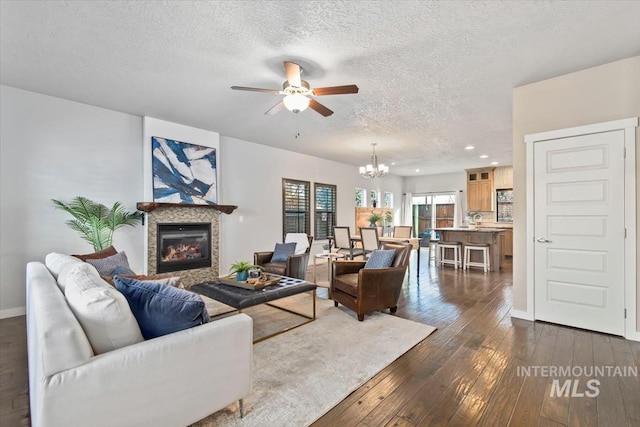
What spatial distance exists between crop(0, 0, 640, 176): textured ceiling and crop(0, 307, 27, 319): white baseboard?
2.82m

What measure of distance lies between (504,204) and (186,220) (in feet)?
29.6

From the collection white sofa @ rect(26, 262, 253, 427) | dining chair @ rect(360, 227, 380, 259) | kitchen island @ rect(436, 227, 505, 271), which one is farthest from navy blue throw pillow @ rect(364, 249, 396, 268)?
kitchen island @ rect(436, 227, 505, 271)

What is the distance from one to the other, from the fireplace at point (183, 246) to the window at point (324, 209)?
3.22m

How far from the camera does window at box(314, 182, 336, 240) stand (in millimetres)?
7996

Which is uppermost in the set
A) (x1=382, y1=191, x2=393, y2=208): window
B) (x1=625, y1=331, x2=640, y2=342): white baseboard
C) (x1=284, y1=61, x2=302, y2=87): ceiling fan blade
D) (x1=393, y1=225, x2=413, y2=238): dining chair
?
(x1=284, y1=61, x2=302, y2=87): ceiling fan blade

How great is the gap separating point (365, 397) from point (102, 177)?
463 cm

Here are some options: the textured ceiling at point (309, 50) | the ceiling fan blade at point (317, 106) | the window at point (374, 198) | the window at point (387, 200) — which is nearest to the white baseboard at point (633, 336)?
the textured ceiling at point (309, 50)

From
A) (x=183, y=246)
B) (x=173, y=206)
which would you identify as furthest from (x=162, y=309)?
(x=183, y=246)

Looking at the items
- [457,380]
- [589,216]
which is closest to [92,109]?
[457,380]

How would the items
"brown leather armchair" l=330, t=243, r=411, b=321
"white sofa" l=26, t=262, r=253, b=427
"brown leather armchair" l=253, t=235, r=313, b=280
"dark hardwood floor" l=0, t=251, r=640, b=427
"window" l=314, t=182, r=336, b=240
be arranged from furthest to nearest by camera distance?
"window" l=314, t=182, r=336, b=240
"brown leather armchair" l=253, t=235, r=313, b=280
"brown leather armchair" l=330, t=243, r=411, b=321
"dark hardwood floor" l=0, t=251, r=640, b=427
"white sofa" l=26, t=262, r=253, b=427

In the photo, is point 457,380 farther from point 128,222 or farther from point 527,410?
point 128,222

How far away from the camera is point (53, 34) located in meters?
2.57

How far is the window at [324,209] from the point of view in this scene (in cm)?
800

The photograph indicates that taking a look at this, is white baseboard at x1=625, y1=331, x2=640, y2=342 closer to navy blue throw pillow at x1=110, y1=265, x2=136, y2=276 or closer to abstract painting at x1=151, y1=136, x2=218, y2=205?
navy blue throw pillow at x1=110, y1=265, x2=136, y2=276
